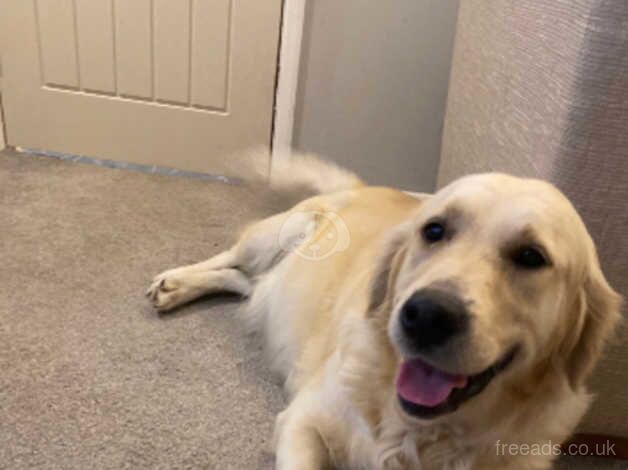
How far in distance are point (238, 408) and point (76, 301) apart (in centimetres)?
54

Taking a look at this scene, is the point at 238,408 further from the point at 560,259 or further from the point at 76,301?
the point at 560,259

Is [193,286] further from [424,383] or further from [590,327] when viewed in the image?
[590,327]

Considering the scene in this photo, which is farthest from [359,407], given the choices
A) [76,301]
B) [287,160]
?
[287,160]

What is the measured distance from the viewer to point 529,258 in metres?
0.87

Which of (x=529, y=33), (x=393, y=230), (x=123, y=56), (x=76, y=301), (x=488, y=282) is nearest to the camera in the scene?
(x=488, y=282)

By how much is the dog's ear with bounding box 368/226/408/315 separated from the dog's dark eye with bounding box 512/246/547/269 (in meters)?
0.19

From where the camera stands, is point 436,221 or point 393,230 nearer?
point 436,221

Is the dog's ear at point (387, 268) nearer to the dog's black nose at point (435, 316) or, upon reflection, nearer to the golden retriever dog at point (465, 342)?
the golden retriever dog at point (465, 342)

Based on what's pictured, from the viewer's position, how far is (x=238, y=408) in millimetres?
1349

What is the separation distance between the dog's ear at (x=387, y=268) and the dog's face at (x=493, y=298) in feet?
0.15

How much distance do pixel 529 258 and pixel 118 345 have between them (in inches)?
38.3

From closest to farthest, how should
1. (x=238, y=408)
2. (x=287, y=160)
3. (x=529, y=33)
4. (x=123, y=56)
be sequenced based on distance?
1. (x=529, y=33)
2. (x=238, y=408)
3. (x=287, y=160)
4. (x=123, y=56)

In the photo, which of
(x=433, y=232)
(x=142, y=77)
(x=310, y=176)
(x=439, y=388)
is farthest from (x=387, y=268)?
(x=142, y=77)

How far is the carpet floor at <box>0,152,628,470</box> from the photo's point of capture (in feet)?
4.00
